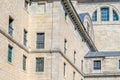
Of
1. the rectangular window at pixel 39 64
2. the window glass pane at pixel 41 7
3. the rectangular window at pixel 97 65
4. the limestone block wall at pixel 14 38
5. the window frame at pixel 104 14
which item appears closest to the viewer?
the limestone block wall at pixel 14 38

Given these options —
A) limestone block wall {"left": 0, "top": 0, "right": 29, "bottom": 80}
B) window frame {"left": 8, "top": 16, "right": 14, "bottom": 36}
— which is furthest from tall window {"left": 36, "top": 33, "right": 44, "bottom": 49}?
window frame {"left": 8, "top": 16, "right": 14, "bottom": 36}

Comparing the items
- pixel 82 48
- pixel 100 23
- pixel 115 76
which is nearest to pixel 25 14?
pixel 82 48

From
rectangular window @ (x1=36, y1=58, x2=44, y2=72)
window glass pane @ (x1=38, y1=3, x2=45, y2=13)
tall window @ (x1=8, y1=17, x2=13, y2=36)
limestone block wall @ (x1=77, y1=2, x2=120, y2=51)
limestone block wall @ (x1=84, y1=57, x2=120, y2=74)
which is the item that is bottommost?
rectangular window @ (x1=36, y1=58, x2=44, y2=72)

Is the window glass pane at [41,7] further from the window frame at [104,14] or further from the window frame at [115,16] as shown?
the window frame at [115,16]

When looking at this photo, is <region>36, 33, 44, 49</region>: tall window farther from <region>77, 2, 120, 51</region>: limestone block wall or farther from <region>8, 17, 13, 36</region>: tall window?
<region>77, 2, 120, 51</region>: limestone block wall

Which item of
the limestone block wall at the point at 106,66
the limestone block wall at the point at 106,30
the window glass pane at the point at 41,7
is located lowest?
the limestone block wall at the point at 106,66

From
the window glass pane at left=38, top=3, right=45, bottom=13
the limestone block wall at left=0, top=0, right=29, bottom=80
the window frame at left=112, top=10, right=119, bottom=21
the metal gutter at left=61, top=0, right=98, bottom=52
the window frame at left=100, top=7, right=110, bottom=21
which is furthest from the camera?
the window frame at left=112, top=10, right=119, bottom=21

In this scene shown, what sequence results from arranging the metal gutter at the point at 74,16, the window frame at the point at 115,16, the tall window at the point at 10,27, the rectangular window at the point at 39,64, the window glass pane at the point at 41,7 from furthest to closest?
the window frame at the point at 115,16 < the metal gutter at the point at 74,16 < the window glass pane at the point at 41,7 < the rectangular window at the point at 39,64 < the tall window at the point at 10,27

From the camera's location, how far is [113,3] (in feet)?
273

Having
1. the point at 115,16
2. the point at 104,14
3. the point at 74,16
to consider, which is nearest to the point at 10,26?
the point at 74,16

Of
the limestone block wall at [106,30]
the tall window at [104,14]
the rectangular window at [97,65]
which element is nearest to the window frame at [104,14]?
the tall window at [104,14]

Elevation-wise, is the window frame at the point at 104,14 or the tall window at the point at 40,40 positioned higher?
the window frame at the point at 104,14

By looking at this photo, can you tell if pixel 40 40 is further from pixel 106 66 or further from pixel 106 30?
pixel 106 30

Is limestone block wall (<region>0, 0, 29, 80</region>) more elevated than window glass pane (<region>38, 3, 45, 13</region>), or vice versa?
window glass pane (<region>38, 3, 45, 13</region>)
